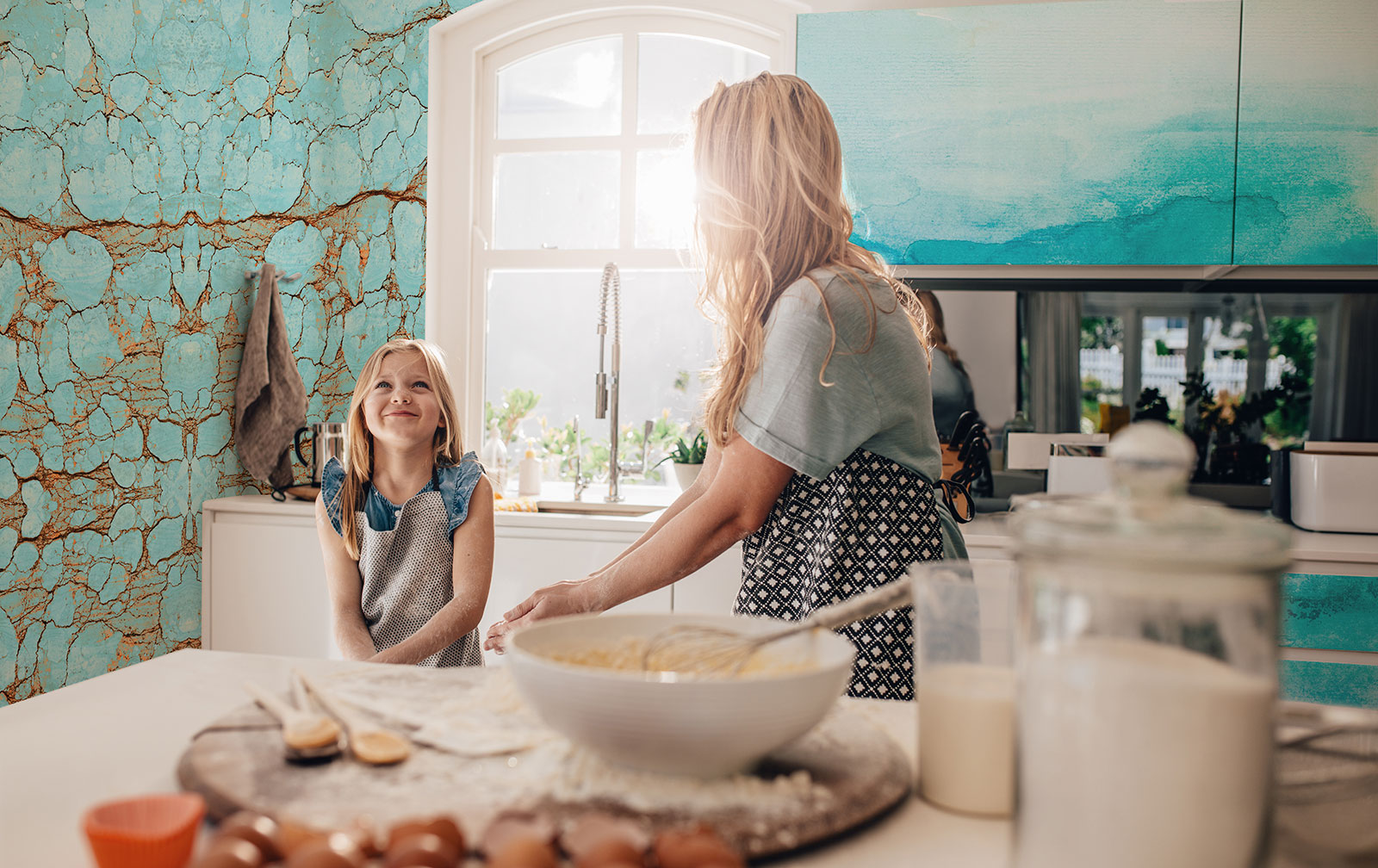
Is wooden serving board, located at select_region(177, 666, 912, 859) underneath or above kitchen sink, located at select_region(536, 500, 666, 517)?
above

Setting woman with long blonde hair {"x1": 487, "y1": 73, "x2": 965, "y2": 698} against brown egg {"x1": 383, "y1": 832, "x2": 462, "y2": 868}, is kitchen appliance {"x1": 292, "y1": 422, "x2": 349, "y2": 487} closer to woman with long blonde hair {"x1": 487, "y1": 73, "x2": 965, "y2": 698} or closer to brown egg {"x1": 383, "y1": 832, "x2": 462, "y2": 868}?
woman with long blonde hair {"x1": 487, "y1": 73, "x2": 965, "y2": 698}

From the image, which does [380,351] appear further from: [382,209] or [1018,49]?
[1018,49]

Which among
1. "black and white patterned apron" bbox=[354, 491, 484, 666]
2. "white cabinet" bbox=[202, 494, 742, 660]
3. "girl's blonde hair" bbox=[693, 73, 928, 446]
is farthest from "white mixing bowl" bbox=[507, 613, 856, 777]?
"white cabinet" bbox=[202, 494, 742, 660]

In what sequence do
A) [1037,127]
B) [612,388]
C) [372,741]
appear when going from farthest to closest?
[612,388], [1037,127], [372,741]

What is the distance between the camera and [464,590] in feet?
5.34

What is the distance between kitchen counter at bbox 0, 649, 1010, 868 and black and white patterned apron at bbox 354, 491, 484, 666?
2.10 feet

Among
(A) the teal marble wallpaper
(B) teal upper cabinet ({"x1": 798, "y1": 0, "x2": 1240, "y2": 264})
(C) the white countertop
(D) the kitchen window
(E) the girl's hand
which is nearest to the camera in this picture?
(E) the girl's hand

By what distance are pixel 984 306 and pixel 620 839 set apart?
215 centimetres

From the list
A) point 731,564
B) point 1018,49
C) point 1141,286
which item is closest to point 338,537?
point 731,564

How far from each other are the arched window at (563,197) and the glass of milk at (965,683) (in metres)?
2.35

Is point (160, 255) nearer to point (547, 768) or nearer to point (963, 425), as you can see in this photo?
point (963, 425)

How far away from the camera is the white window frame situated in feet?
9.63

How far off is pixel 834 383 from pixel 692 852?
0.71m

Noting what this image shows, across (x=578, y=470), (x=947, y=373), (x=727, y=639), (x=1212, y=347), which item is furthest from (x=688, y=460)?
(x=727, y=639)
